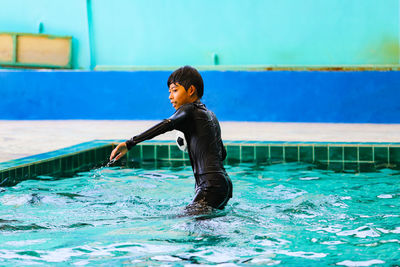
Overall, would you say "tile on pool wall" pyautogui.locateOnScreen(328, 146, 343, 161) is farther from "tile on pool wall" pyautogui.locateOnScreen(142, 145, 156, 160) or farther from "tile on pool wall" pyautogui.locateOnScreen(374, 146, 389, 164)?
"tile on pool wall" pyautogui.locateOnScreen(142, 145, 156, 160)

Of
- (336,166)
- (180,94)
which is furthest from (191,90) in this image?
(336,166)

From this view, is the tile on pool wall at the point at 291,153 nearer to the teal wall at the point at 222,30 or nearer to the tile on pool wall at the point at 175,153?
the tile on pool wall at the point at 175,153

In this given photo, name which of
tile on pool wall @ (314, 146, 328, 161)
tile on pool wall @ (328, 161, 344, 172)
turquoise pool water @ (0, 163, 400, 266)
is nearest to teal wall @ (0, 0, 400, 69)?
tile on pool wall @ (314, 146, 328, 161)

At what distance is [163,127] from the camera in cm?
323

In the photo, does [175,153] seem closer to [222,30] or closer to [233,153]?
[233,153]

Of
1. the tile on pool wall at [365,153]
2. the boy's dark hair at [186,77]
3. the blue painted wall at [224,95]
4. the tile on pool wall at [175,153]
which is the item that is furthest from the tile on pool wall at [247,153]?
the blue painted wall at [224,95]

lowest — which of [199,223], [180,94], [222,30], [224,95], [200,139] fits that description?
[199,223]

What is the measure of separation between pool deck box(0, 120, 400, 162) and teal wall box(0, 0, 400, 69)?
1.70m

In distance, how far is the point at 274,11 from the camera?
10617mm

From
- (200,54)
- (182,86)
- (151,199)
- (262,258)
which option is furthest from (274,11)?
(262,258)

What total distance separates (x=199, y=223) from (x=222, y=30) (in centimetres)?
797

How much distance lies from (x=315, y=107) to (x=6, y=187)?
19.5ft

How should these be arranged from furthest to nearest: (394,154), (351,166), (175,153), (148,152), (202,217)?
(148,152)
(175,153)
(394,154)
(351,166)
(202,217)

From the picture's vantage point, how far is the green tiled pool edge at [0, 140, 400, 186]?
589cm
